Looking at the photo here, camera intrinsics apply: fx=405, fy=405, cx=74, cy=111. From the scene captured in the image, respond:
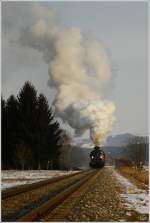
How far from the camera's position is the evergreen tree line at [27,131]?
2125 inches

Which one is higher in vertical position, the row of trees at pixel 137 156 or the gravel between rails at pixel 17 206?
the gravel between rails at pixel 17 206

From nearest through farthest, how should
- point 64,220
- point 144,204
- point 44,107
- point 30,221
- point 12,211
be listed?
point 30,221 → point 64,220 → point 12,211 → point 144,204 → point 44,107

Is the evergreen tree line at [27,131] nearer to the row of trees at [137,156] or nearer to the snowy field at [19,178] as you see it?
the snowy field at [19,178]

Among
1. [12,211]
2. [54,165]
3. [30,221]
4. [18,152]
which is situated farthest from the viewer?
[54,165]

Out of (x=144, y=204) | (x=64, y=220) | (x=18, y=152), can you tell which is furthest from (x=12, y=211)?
(x=18, y=152)

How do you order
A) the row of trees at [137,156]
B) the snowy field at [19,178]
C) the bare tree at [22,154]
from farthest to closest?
the row of trees at [137,156] < the bare tree at [22,154] < the snowy field at [19,178]

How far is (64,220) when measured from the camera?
11570 millimetres

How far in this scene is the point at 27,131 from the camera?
5525cm

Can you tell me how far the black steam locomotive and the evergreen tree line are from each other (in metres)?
6.70

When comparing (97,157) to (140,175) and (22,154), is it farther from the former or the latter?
(140,175)

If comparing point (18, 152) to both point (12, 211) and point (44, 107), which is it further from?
point (12, 211)

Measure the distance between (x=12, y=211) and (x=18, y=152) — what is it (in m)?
37.9

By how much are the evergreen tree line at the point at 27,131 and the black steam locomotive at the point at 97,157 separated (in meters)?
6.70

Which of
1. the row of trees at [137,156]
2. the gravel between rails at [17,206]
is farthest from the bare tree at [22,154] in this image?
the gravel between rails at [17,206]
